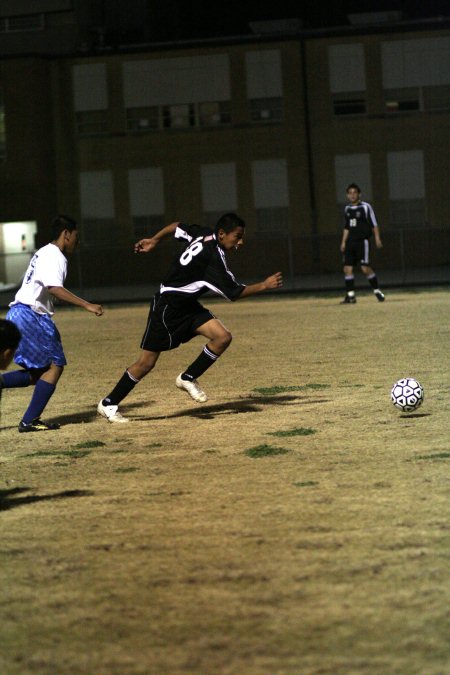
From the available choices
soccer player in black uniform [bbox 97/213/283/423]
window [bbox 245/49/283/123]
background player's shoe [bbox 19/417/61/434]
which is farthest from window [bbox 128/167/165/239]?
background player's shoe [bbox 19/417/61/434]

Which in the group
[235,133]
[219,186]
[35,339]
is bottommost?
[35,339]

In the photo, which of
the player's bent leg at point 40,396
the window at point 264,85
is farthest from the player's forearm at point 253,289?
the window at point 264,85

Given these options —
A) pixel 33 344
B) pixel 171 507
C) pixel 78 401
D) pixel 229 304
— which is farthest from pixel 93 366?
pixel 229 304

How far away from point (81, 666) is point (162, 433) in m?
5.47

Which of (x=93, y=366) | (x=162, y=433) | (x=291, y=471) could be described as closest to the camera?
(x=291, y=471)

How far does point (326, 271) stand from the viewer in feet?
128

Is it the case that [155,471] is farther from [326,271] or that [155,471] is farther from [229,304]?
[326,271]

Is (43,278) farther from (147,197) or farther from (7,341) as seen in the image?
(147,197)

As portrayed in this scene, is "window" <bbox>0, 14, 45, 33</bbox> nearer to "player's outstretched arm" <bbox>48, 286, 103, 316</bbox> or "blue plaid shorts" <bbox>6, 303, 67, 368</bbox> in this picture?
"blue plaid shorts" <bbox>6, 303, 67, 368</bbox>

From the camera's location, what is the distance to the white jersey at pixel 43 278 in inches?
387

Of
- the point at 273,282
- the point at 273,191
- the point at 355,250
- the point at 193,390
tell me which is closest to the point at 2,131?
the point at 273,191

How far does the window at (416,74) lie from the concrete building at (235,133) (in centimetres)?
4

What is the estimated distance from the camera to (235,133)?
40875 millimetres

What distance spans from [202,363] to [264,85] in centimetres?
3077
